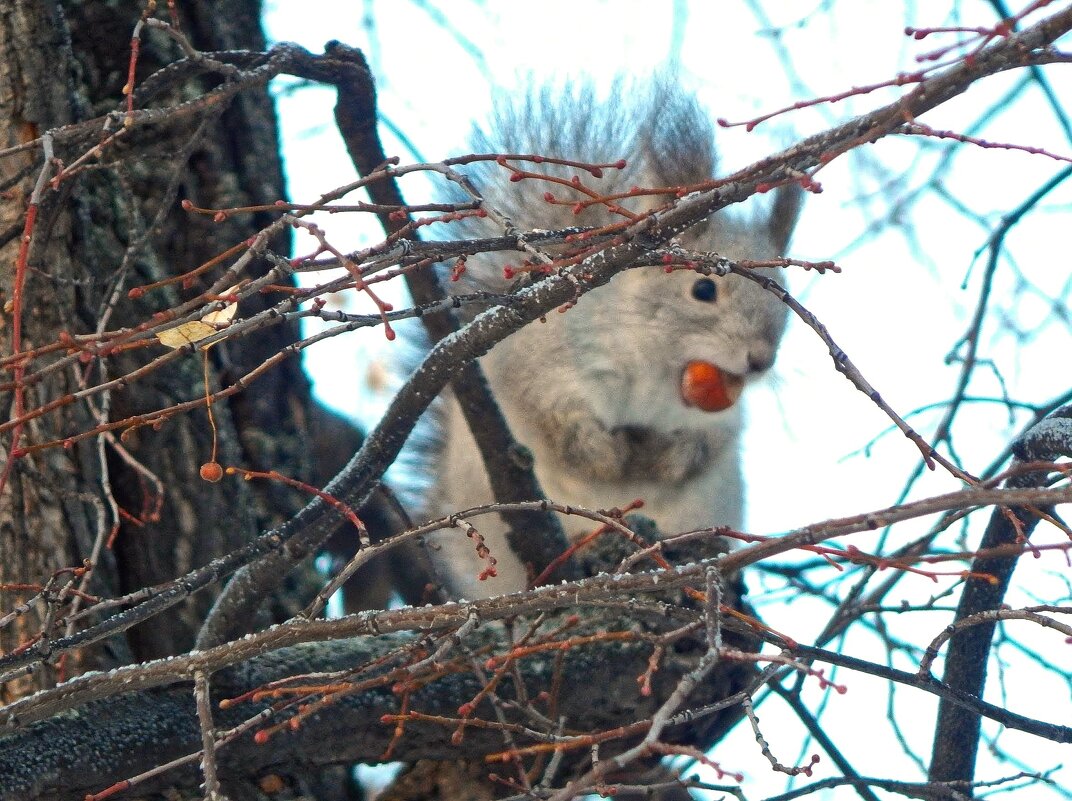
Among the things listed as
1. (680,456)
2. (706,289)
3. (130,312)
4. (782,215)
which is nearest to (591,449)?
(680,456)

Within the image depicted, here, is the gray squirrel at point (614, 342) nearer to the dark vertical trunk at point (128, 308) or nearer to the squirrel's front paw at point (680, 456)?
the squirrel's front paw at point (680, 456)

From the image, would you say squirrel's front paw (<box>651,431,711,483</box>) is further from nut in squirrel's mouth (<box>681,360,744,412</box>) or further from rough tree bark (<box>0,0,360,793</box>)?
rough tree bark (<box>0,0,360,793</box>)

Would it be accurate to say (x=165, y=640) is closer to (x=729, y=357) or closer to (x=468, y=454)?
(x=468, y=454)

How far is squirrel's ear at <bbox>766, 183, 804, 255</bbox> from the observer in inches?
112

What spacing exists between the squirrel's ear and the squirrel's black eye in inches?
9.2

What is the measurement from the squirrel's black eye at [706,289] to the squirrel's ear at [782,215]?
233 millimetres

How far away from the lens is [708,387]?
2.60 meters

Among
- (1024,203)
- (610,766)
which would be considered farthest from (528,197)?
(610,766)

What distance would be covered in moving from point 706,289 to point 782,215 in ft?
1.01

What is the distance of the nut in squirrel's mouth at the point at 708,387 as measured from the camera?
2.60 m

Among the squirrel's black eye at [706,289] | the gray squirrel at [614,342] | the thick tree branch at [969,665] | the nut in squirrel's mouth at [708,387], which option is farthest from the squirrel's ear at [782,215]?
the thick tree branch at [969,665]

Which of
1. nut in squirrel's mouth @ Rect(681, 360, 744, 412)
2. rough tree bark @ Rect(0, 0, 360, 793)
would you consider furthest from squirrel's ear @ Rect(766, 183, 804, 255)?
rough tree bark @ Rect(0, 0, 360, 793)

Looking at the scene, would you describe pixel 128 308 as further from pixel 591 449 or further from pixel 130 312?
pixel 591 449

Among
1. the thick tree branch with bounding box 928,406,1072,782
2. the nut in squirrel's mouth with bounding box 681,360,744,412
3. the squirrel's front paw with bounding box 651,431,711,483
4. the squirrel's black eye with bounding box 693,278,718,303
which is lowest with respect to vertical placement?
the thick tree branch with bounding box 928,406,1072,782
